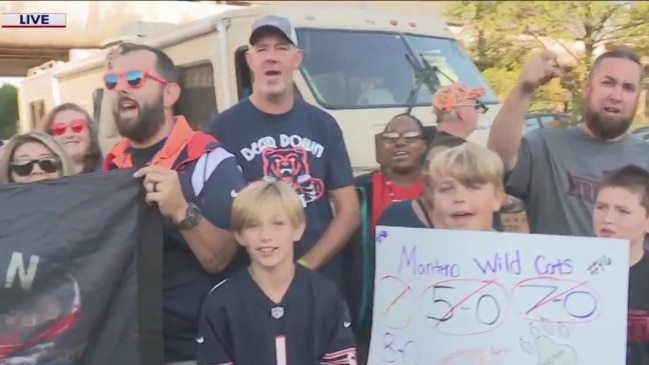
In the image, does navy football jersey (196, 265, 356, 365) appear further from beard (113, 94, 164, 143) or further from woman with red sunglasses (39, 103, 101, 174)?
woman with red sunglasses (39, 103, 101, 174)

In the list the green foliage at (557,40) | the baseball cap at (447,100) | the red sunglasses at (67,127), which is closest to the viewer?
the green foliage at (557,40)

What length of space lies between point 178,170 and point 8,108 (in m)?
2.68

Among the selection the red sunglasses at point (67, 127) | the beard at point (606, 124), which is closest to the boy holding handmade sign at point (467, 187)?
A: the beard at point (606, 124)

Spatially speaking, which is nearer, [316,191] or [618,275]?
[618,275]

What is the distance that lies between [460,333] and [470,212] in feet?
1.30

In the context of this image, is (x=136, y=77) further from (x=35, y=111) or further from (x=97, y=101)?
(x=97, y=101)

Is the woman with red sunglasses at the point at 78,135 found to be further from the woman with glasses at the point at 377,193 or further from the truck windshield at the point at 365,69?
the truck windshield at the point at 365,69

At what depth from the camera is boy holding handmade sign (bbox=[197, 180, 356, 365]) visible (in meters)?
2.80

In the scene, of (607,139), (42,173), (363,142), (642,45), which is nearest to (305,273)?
(42,173)

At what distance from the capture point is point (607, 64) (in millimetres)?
3240

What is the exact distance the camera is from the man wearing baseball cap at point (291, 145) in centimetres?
339

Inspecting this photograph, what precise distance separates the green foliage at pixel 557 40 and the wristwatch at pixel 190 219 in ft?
5.01

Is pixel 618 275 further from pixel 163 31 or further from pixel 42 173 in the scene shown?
pixel 163 31

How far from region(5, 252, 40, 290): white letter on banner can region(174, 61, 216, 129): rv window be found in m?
Result: 3.63
